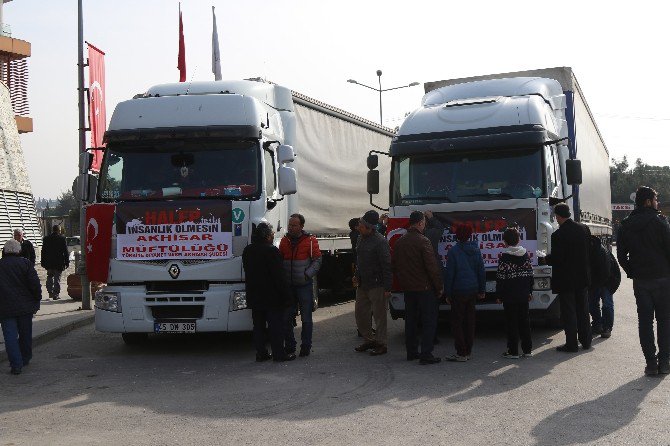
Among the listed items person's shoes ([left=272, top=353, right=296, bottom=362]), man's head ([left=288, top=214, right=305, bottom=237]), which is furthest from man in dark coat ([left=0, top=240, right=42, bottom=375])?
man's head ([left=288, top=214, right=305, bottom=237])

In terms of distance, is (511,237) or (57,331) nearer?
(511,237)

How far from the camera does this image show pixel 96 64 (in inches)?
720

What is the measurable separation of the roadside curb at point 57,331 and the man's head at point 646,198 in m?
8.11

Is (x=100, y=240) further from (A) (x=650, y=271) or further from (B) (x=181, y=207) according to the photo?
(A) (x=650, y=271)

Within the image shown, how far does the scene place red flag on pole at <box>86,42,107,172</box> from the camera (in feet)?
58.1

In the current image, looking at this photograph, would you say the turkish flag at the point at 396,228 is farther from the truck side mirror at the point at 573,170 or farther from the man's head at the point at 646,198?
the man's head at the point at 646,198

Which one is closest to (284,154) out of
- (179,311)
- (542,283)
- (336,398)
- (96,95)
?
(179,311)

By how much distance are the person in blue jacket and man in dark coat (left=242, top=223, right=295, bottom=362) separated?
6.62 feet

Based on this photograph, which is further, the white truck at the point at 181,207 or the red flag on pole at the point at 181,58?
the red flag on pole at the point at 181,58

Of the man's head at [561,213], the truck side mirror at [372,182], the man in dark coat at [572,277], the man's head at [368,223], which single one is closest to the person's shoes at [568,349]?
the man in dark coat at [572,277]

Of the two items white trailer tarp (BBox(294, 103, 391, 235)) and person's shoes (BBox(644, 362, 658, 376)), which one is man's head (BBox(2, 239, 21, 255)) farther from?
person's shoes (BBox(644, 362, 658, 376))

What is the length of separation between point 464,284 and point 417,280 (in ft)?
1.89

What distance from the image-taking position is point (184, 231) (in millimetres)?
10766

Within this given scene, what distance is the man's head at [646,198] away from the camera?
9055mm
